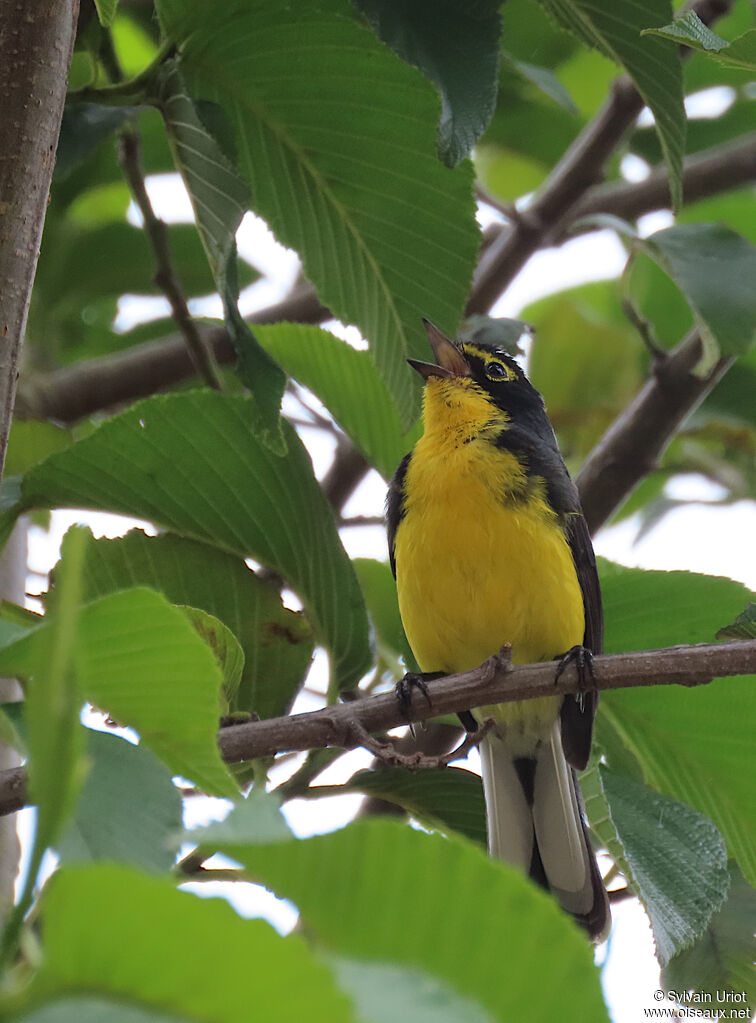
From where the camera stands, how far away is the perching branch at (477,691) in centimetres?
211

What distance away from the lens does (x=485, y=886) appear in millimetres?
1025

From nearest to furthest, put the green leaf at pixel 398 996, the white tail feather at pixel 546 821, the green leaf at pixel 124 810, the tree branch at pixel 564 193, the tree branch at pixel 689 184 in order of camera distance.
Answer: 1. the green leaf at pixel 398 996
2. the green leaf at pixel 124 810
3. the white tail feather at pixel 546 821
4. the tree branch at pixel 564 193
5. the tree branch at pixel 689 184

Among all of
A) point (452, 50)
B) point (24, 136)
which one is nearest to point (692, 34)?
point (452, 50)

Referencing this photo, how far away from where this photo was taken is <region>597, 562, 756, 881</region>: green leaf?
305cm

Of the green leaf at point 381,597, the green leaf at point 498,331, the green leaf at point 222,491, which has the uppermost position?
the green leaf at point 498,331

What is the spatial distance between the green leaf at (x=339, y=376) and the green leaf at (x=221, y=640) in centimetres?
120

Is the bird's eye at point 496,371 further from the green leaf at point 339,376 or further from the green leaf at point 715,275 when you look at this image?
the green leaf at point 715,275

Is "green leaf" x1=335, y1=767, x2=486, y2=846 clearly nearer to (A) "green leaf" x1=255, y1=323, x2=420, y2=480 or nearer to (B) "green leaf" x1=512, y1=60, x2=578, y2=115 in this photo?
(A) "green leaf" x1=255, y1=323, x2=420, y2=480

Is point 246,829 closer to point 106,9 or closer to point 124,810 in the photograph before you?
point 124,810

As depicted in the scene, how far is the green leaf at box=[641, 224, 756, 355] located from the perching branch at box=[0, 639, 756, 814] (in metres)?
1.15

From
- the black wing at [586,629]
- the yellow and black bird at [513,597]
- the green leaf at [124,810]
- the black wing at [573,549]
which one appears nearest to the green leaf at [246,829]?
the green leaf at [124,810]

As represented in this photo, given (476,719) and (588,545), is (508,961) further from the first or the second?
(476,719)

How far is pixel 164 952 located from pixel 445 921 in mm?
274

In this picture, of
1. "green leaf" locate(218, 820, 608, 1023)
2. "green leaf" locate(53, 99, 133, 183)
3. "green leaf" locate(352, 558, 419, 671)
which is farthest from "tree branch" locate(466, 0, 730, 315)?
"green leaf" locate(218, 820, 608, 1023)
